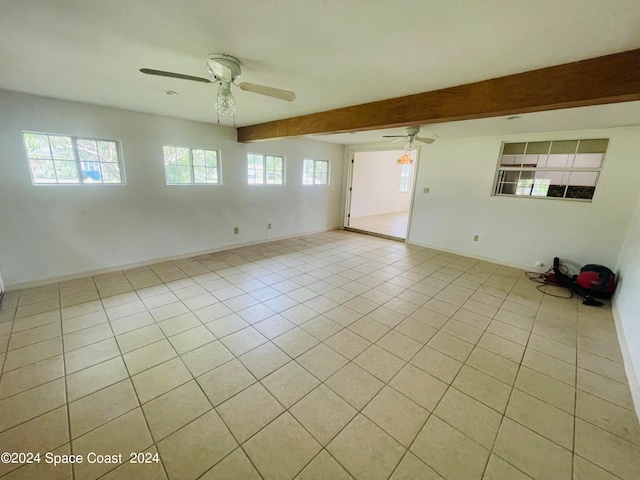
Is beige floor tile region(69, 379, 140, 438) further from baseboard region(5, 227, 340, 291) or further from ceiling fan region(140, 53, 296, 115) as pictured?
baseboard region(5, 227, 340, 291)

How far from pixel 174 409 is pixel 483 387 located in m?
2.23

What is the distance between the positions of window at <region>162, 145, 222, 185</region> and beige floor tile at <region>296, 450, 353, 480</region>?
4.29m

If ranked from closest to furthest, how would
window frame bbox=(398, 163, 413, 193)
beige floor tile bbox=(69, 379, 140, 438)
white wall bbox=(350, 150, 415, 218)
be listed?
1. beige floor tile bbox=(69, 379, 140, 438)
2. white wall bbox=(350, 150, 415, 218)
3. window frame bbox=(398, 163, 413, 193)

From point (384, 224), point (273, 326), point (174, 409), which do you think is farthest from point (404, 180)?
point (174, 409)

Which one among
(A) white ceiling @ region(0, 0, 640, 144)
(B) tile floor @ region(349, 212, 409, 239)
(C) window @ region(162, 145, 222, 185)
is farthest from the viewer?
(B) tile floor @ region(349, 212, 409, 239)

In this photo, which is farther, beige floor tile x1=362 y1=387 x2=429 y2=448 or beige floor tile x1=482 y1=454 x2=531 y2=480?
beige floor tile x1=362 y1=387 x2=429 y2=448

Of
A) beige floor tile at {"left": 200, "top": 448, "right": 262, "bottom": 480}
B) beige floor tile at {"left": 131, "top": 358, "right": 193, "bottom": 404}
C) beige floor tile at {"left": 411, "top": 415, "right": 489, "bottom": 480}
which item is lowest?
beige floor tile at {"left": 131, "top": 358, "right": 193, "bottom": 404}

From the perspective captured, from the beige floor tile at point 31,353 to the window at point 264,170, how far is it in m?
3.74

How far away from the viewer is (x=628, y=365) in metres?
2.15

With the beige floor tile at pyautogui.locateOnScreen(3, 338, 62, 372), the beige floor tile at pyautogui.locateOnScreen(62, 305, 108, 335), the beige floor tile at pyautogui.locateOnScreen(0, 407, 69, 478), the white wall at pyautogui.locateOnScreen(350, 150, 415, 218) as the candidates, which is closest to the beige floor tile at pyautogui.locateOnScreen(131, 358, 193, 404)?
the beige floor tile at pyautogui.locateOnScreen(0, 407, 69, 478)

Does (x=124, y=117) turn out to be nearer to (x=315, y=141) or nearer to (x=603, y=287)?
(x=315, y=141)

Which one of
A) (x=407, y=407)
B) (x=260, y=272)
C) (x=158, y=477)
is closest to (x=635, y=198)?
(x=407, y=407)

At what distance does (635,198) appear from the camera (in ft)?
11.4

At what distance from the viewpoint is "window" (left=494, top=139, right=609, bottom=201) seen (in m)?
3.83
